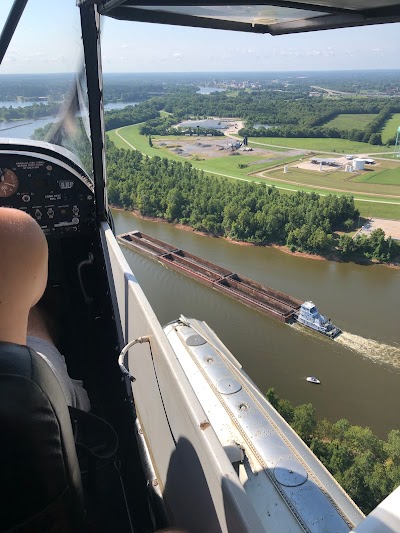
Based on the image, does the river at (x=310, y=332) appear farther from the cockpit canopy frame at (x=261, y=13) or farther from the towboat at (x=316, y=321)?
the cockpit canopy frame at (x=261, y=13)

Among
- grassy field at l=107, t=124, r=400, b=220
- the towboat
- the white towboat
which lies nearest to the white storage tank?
grassy field at l=107, t=124, r=400, b=220

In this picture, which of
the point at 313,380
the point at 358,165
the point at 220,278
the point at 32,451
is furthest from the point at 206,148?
the point at 32,451

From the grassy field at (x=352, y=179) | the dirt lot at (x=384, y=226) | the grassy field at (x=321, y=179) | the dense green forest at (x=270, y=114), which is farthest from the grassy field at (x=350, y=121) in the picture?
the dirt lot at (x=384, y=226)

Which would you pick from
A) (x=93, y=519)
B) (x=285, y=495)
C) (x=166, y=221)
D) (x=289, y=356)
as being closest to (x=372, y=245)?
(x=289, y=356)

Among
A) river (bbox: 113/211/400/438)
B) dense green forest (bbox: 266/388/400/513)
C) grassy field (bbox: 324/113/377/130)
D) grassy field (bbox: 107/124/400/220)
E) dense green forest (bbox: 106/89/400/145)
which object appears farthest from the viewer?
grassy field (bbox: 324/113/377/130)

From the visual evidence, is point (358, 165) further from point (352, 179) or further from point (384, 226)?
point (384, 226)

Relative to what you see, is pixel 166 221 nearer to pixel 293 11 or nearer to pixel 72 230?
pixel 72 230

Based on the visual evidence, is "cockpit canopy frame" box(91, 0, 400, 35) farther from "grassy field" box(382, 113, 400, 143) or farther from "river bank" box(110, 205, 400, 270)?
"grassy field" box(382, 113, 400, 143)
